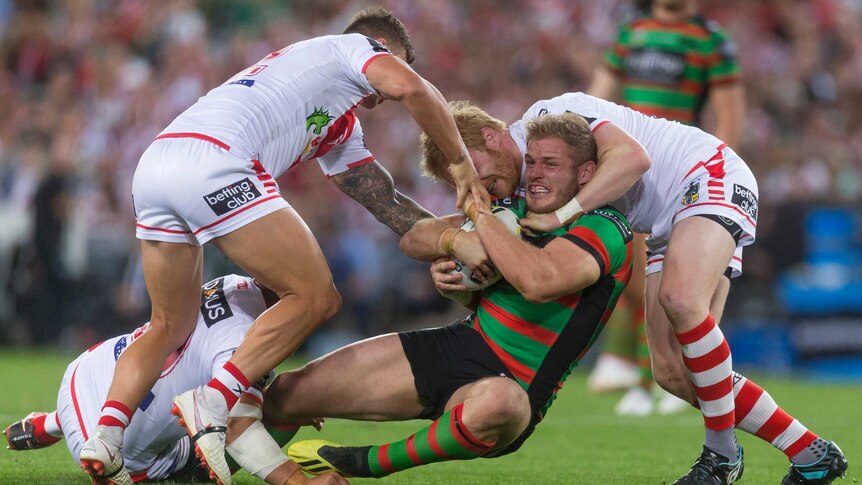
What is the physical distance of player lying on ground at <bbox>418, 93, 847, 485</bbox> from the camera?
15.8 ft

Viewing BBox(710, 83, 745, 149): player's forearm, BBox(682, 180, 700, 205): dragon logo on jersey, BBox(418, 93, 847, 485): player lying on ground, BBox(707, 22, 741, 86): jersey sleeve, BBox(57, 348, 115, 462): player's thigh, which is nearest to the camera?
BBox(418, 93, 847, 485): player lying on ground

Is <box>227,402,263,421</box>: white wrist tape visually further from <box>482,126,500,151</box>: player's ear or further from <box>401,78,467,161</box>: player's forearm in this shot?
<box>482,126,500,151</box>: player's ear

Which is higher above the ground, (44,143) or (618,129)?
(618,129)

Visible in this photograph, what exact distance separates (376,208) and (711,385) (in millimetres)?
1757

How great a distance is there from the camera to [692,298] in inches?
189

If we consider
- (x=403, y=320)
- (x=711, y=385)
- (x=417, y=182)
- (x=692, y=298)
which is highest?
(x=692, y=298)

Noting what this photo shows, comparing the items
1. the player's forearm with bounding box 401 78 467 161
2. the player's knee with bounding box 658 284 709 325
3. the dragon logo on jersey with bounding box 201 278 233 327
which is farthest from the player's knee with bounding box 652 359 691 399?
the dragon logo on jersey with bounding box 201 278 233 327

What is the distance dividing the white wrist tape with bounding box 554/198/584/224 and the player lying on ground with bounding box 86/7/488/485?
33cm

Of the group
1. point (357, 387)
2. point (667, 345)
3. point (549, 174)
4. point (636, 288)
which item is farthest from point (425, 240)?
point (636, 288)

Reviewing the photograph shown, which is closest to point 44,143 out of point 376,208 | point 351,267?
point 351,267

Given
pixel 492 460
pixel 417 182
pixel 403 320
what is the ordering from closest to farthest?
1. pixel 492 460
2. pixel 403 320
3. pixel 417 182

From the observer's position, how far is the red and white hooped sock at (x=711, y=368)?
190 inches

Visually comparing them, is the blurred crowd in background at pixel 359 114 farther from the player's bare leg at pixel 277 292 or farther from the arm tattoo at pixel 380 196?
the player's bare leg at pixel 277 292

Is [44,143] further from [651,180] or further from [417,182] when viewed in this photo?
[651,180]
